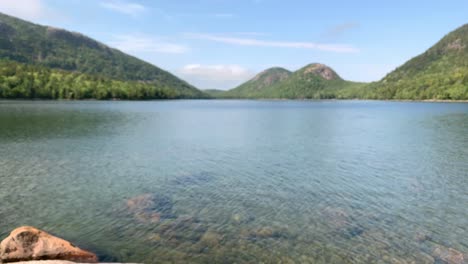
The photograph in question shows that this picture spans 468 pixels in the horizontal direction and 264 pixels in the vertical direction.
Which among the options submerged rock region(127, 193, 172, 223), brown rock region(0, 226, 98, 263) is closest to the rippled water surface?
submerged rock region(127, 193, 172, 223)

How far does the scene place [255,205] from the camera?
2316 cm

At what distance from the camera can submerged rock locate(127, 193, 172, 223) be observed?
813 inches

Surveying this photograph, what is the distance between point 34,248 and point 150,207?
29.2ft

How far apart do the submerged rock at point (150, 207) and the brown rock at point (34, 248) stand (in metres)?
5.97

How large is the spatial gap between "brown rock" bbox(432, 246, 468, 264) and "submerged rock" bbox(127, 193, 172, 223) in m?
15.0

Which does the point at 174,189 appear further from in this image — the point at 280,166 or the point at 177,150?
the point at 177,150

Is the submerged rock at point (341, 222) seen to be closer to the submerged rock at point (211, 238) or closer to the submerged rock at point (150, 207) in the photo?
the submerged rock at point (211, 238)

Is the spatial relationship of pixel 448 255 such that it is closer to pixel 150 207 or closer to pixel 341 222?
pixel 341 222

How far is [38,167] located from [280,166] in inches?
1006

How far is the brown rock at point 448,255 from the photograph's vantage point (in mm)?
15270

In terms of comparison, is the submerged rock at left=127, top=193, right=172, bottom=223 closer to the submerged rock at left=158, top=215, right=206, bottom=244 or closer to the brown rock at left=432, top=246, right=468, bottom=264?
the submerged rock at left=158, top=215, right=206, bottom=244

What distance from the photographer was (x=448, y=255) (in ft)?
52.0

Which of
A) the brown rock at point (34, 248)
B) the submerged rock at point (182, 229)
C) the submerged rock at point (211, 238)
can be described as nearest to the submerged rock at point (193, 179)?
the submerged rock at point (182, 229)

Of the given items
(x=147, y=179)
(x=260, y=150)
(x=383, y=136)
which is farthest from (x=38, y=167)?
(x=383, y=136)
